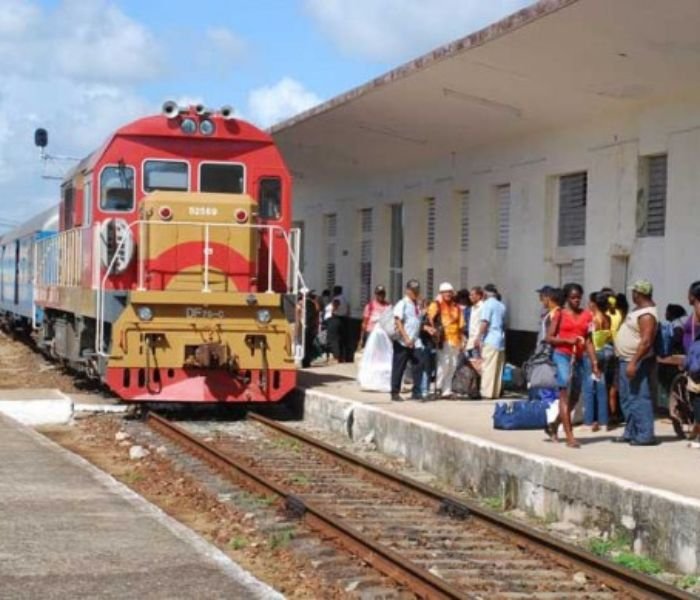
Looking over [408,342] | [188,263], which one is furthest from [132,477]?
[408,342]

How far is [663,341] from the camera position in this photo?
12.0 m

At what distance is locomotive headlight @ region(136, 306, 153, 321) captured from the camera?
52.9 ft

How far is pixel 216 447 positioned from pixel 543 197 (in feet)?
21.8

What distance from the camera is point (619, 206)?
16375 mm

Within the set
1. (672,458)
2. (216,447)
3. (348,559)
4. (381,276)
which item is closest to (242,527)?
(348,559)

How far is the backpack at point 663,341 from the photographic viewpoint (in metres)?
11.7

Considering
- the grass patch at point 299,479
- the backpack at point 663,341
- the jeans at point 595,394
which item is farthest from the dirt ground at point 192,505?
the jeans at point 595,394

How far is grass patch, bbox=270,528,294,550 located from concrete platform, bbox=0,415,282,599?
647 millimetres

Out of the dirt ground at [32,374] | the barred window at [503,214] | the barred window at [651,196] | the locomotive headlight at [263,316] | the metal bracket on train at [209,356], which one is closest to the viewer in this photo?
the barred window at [651,196]

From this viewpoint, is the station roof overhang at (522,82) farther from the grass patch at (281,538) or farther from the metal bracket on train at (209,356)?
the grass patch at (281,538)

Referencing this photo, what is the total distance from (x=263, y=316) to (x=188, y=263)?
124 centimetres

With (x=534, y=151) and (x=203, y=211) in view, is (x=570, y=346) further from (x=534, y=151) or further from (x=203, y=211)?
(x=534, y=151)

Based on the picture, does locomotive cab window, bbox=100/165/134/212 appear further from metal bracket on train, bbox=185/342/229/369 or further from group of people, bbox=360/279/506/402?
group of people, bbox=360/279/506/402

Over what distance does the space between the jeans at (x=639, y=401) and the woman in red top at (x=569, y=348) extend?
432 mm
